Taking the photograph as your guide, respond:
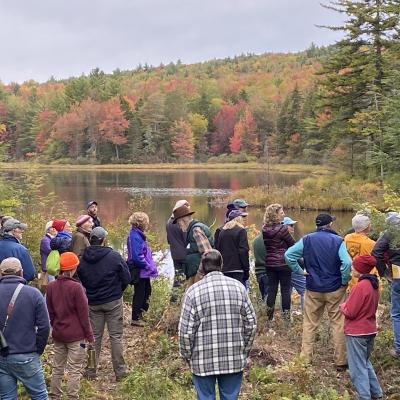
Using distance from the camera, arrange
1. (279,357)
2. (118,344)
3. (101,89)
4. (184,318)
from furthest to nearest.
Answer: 1. (101,89)
2. (279,357)
3. (118,344)
4. (184,318)

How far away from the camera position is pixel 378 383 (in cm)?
546

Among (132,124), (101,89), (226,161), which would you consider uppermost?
(101,89)

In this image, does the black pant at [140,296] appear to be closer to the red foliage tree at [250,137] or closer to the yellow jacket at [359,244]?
the yellow jacket at [359,244]

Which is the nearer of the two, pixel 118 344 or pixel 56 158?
pixel 118 344

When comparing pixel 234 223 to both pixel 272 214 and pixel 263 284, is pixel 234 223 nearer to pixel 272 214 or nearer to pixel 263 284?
pixel 272 214

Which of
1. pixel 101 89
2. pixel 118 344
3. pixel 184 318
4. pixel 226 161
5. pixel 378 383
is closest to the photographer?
pixel 184 318

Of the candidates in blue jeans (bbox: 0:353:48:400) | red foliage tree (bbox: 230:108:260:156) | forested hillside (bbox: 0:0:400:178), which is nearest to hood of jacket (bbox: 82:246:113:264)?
blue jeans (bbox: 0:353:48:400)

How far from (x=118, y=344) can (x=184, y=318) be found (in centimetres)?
202

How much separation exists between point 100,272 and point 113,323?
0.61 metres

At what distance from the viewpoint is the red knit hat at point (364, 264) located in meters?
5.20

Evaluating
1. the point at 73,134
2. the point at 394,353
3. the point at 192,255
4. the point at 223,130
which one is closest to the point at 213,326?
the point at 192,255

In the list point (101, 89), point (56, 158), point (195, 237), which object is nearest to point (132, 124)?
point (56, 158)

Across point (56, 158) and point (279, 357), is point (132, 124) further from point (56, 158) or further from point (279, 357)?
point (279, 357)

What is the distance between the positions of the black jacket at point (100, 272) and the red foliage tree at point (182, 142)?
8289 centimetres
